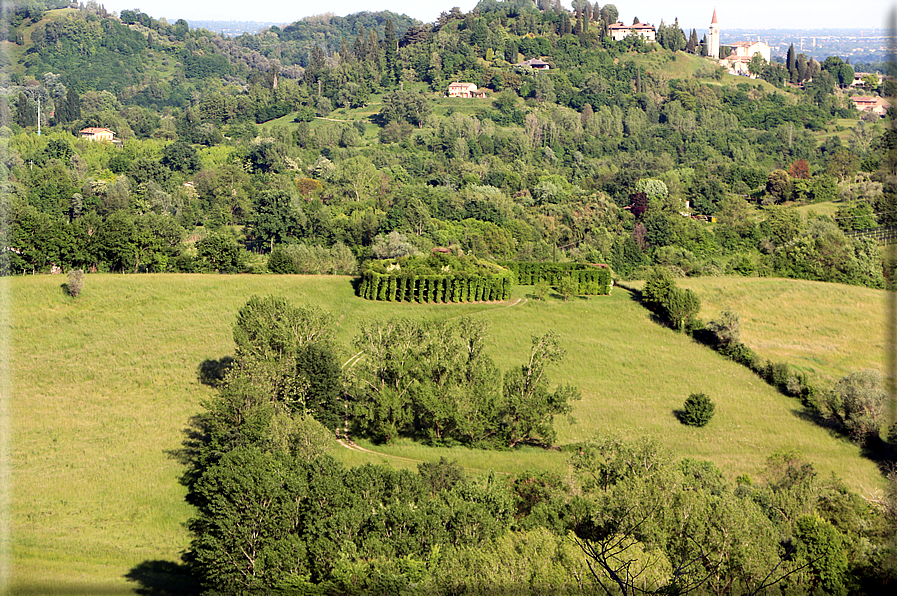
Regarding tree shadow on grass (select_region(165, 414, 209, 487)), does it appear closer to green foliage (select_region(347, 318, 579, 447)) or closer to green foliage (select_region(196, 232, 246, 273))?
green foliage (select_region(347, 318, 579, 447))

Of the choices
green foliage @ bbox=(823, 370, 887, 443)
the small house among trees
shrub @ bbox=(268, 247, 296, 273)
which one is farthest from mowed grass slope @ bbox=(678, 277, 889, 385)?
the small house among trees

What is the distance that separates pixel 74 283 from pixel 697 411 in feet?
123

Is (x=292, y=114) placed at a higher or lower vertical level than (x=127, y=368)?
higher

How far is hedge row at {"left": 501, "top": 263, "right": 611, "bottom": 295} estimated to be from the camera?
5853cm

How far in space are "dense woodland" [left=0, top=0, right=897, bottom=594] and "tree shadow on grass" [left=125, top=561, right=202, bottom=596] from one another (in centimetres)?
60

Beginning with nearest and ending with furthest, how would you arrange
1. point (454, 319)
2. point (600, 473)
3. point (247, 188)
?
point (600, 473) → point (454, 319) → point (247, 188)

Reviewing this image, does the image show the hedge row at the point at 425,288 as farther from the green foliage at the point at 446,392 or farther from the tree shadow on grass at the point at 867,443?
the tree shadow on grass at the point at 867,443

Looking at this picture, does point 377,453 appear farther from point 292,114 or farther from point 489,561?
point 292,114

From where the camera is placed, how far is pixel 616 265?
94750 millimetres

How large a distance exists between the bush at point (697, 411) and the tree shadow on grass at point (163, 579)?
26.5 metres

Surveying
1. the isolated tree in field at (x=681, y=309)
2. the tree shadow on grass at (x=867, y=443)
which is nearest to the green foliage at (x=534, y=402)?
the isolated tree in field at (x=681, y=309)

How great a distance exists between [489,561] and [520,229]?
80.9 metres

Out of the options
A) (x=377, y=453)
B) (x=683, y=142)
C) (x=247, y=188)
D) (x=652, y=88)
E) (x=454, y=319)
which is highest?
(x=652, y=88)

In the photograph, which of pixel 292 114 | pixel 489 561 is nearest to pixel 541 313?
pixel 489 561
